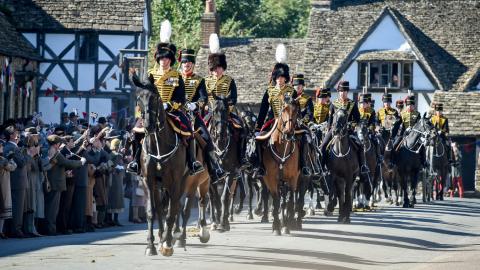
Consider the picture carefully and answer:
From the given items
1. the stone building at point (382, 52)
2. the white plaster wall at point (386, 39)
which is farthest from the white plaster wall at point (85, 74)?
the white plaster wall at point (386, 39)

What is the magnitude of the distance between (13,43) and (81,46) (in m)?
6.97

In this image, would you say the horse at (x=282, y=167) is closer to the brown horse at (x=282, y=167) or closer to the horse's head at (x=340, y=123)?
the brown horse at (x=282, y=167)

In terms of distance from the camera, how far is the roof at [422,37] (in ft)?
225

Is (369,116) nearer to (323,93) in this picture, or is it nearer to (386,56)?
(323,93)

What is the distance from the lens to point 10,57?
160 feet

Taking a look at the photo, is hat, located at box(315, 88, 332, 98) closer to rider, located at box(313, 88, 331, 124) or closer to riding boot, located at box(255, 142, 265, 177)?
rider, located at box(313, 88, 331, 124)

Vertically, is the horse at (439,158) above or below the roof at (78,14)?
below

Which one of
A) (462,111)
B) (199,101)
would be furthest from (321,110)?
(462,111)

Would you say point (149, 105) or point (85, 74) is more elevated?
point (85, 74)

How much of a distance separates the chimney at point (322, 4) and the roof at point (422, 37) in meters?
6.33

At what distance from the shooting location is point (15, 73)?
166 ft

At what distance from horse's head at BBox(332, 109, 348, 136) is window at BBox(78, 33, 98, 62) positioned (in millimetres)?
30951

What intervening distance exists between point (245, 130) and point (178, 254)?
6.03 meters

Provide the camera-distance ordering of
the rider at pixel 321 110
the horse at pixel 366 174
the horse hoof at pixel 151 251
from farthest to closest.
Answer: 1. the horse at pixel 366 174
2. the rider at pixel 321 110
3. the horse hoof at pixel 151 251
